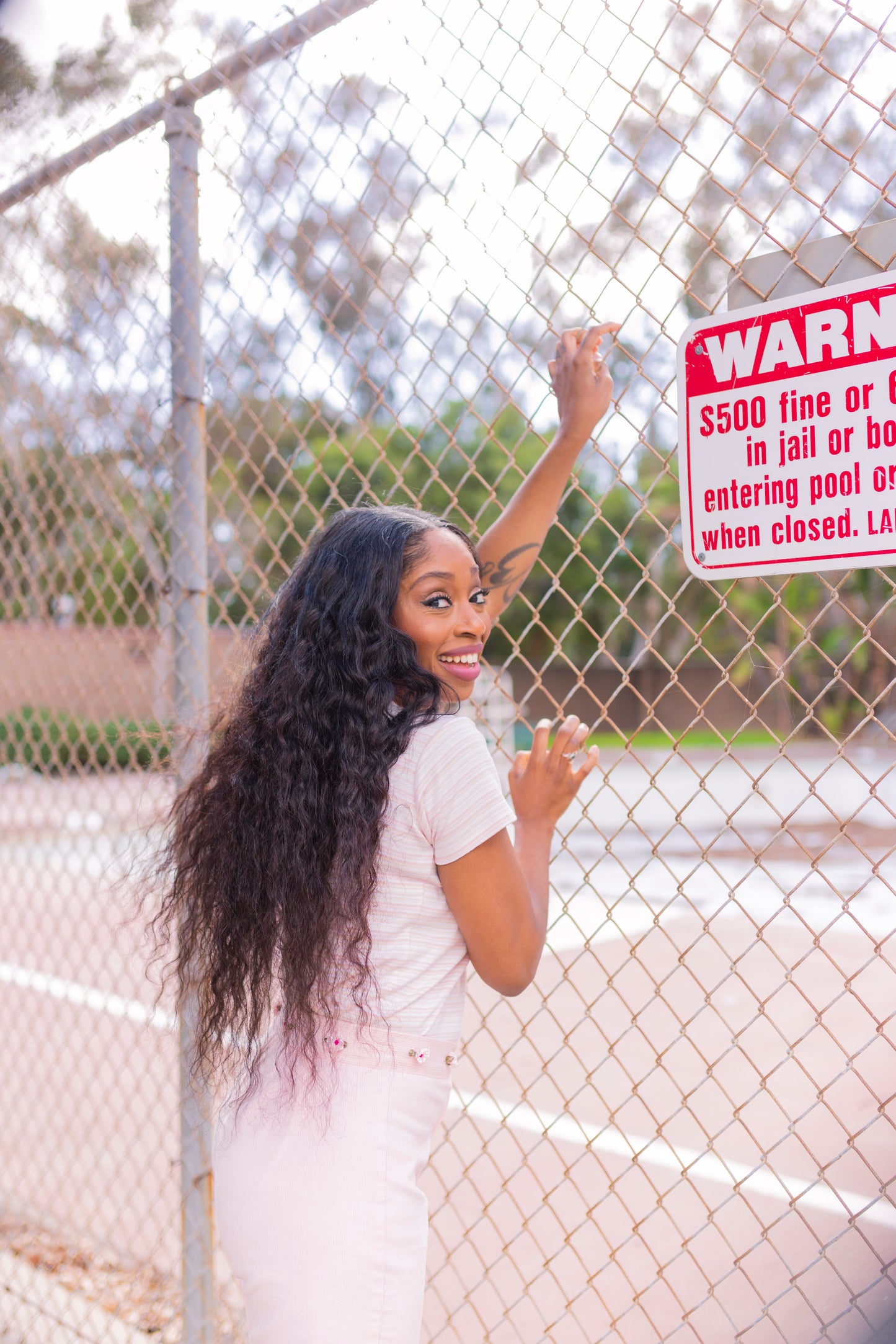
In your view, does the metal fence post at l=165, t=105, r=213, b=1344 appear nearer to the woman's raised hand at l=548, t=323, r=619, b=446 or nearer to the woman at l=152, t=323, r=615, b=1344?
the woman at l=152, t=323, r=615, b=1344

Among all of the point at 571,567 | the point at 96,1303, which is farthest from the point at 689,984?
the point at 571,567

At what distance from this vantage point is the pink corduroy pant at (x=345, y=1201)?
1.47 m

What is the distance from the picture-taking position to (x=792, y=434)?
150 cm

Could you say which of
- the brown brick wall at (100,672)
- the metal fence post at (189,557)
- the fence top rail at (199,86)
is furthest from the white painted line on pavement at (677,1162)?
the fence top rail at (199,86)

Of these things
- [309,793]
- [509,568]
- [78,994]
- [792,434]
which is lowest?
[78,994]

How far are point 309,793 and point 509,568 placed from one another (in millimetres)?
616

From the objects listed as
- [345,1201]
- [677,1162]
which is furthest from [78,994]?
[345,1201]

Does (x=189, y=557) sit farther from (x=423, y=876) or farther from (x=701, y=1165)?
(x=701, y=1165)

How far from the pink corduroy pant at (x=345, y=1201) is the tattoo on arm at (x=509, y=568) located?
79 cm

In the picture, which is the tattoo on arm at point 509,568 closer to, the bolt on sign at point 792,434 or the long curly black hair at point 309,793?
the long curly black hair at point 309,793

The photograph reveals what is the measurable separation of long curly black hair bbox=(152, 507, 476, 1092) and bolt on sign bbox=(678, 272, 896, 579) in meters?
0.39

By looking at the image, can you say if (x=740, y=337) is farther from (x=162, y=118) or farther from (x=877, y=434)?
(x=162, y=118)

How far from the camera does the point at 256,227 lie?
7.91 ft

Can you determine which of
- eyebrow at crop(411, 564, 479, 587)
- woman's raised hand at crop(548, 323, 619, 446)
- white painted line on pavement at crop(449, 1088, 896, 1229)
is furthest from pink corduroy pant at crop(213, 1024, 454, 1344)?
white painted line on pavement at crop(449, 1088, 896, 1229)
